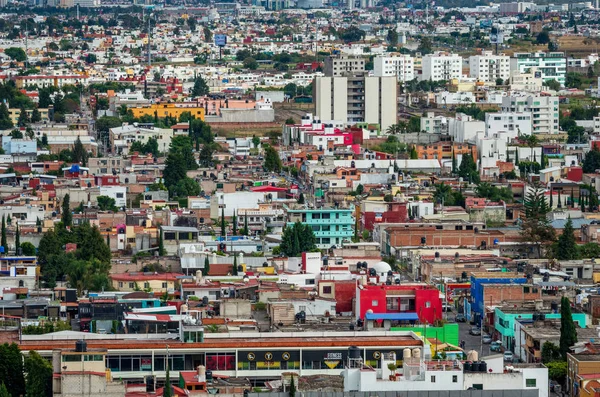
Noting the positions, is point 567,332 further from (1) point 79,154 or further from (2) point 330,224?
(1) point 79,154

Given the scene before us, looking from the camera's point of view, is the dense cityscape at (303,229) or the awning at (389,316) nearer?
the dense cityscape at (303,229)

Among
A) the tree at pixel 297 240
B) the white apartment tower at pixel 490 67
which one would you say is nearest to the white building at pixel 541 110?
the white apartment tower at pixel 490 67

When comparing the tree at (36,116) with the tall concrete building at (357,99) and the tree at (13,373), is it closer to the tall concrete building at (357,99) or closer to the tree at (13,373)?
the tall concrete building at (357,99)

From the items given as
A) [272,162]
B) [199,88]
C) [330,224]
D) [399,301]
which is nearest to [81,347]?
[399,301]

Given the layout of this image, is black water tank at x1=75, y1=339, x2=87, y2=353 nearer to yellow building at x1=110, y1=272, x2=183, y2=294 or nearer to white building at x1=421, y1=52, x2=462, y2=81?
yellow building at x1=110, y1=272, x2=183, y2=294

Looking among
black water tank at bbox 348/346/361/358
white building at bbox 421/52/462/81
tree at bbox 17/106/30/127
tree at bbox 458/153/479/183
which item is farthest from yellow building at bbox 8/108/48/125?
black water tank at bbox 348/346/361/358

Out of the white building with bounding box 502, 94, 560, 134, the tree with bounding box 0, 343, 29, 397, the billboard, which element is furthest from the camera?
the billboard

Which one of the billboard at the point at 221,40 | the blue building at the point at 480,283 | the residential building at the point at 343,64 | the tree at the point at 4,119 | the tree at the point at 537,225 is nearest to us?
the blue building at the point at 480,283
